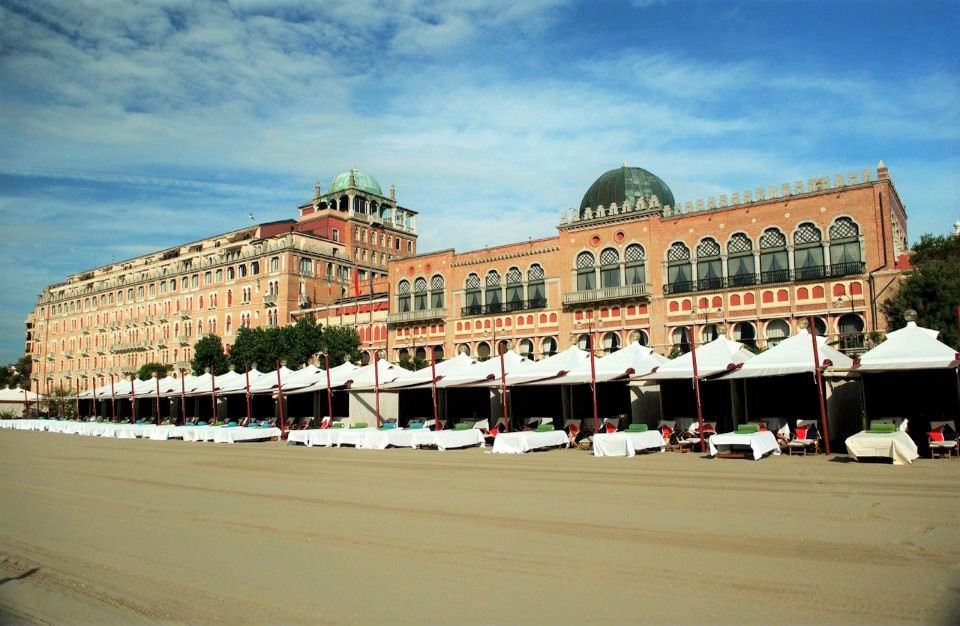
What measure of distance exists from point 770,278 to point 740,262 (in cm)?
204

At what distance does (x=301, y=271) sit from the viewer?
68312 millimetres

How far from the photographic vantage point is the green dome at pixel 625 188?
164 ft

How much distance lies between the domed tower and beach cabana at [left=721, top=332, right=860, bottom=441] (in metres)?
26.8

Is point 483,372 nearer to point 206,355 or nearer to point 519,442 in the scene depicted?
point 519,442

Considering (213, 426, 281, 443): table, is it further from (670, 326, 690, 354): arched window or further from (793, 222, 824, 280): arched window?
(793, 222, 824, 280): arched window

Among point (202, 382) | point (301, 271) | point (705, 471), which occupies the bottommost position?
point (705, 471)

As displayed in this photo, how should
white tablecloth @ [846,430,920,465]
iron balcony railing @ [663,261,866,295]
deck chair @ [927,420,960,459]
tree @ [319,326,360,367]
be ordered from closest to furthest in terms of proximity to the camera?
white tablecloth @ [846,430,920,465] → deck chair @ [927,420,960,459] → iron balcony railing @ [663,261,866,295] → tree @ [319,326,360,367]

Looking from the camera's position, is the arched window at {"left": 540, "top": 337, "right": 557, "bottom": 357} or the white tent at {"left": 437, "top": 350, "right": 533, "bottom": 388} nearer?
the white tent at {"left": 437, "top": 350, "right": 533, "bottom": 388}

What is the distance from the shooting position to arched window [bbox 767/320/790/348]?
4003cm

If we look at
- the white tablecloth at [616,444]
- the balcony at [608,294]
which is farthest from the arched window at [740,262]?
the white tablecloth at [616,444]

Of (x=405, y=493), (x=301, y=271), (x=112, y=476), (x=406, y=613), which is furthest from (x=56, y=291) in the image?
(x=406, y=613)

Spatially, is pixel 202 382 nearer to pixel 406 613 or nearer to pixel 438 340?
pixel 438 340

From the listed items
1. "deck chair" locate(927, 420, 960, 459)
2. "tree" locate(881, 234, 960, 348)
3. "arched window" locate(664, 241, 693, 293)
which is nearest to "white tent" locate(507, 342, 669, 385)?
"deck chair" locate(927, 420, 960, 459)

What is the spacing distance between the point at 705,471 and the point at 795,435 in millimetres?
6359
